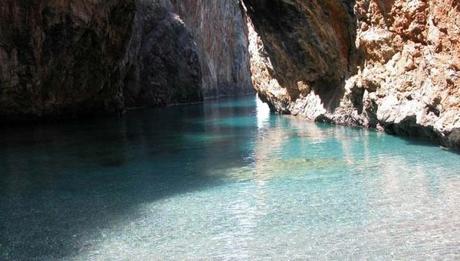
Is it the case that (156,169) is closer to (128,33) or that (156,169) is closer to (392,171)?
(392,171)

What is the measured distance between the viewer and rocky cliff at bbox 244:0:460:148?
12922 mm

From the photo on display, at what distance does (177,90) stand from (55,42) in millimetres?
21309

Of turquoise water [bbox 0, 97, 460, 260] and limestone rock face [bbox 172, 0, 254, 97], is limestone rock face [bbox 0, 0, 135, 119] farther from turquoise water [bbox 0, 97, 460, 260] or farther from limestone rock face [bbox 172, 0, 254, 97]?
limestone rock face [bbox 172, 0, 254, 97]

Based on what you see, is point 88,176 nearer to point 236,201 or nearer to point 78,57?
point 236,201

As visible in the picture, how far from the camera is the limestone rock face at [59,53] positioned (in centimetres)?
2694

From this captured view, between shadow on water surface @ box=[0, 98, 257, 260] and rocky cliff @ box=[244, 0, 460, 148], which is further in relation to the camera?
rocky cliff @ box=[244, 0, 460, 148]

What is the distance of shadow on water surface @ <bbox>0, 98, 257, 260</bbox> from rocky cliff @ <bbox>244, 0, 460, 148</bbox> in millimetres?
3856

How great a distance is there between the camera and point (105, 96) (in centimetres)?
3366

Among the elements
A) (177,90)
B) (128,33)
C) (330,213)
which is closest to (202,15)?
(177,90)

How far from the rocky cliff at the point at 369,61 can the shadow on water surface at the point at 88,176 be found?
3856mm

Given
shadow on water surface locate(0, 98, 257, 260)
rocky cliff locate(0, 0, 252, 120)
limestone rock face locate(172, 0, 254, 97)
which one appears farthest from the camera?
limestone rock face locate(172, 0, 254, 97)

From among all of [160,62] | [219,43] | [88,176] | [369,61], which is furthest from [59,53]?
[219,43]

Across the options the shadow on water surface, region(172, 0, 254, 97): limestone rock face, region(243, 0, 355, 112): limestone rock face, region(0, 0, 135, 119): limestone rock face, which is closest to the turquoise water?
the shadow on water surface

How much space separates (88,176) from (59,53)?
18230 millimetres
